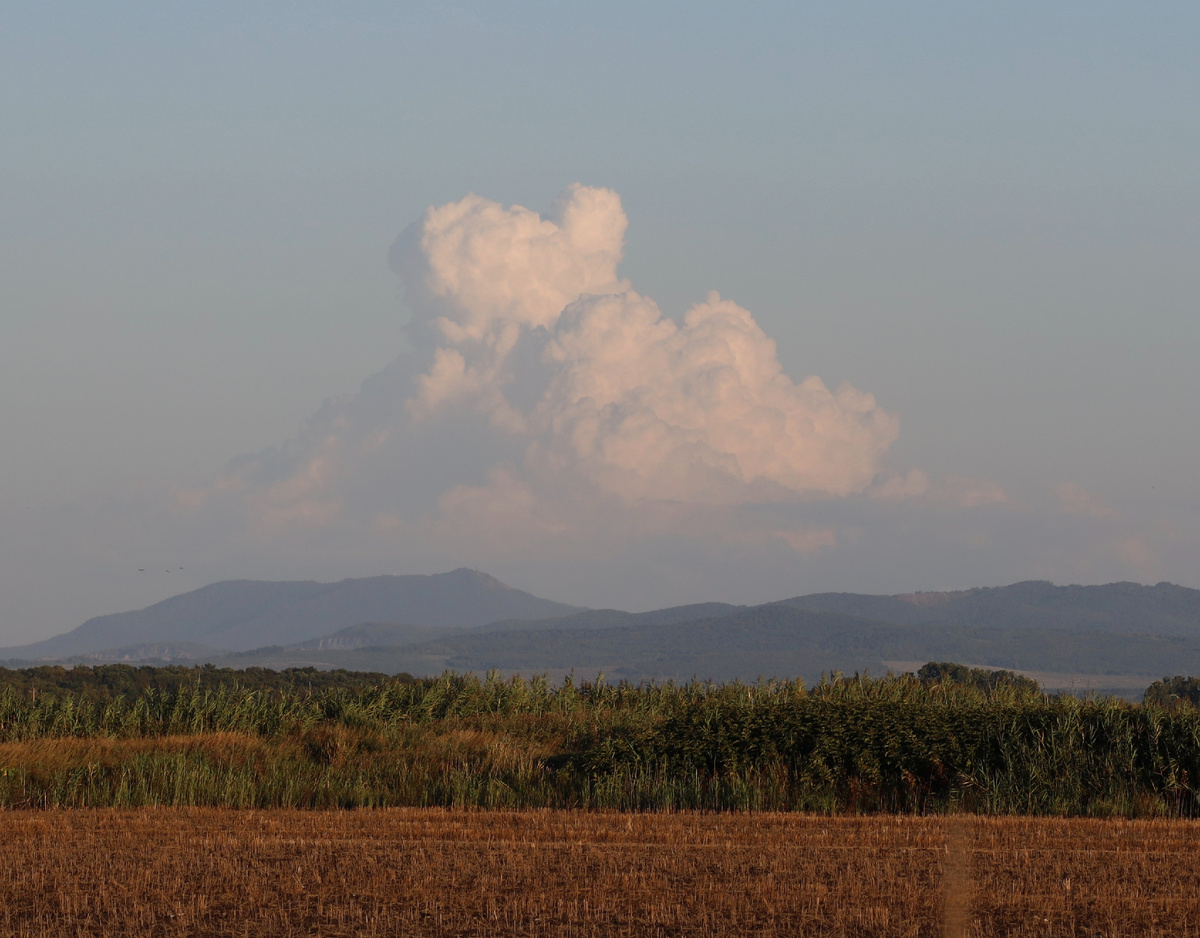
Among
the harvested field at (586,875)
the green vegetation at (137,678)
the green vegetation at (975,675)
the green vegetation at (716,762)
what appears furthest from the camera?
the green vegetation at (137,678)

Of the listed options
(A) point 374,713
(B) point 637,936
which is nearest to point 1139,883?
(B) point 637,936

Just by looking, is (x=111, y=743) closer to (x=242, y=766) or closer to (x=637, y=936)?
Result: (x=242, y=766)

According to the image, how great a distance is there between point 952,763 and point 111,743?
17230mm

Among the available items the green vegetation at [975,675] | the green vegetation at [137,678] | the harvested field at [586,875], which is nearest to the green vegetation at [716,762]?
the harvested field at [586,875]

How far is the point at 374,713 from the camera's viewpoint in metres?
30.9

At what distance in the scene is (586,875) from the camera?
15.8 m

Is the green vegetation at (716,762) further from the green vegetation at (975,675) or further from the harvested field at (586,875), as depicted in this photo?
the green vegetation at (975,675)

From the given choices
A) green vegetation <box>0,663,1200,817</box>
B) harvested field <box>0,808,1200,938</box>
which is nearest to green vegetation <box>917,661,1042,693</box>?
green vegetation <box>0,663,1200,817</box>

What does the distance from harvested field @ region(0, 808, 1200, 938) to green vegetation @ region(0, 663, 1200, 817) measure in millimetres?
2043

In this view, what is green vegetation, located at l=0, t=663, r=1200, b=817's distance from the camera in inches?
893

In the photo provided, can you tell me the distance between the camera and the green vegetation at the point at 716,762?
22672mm

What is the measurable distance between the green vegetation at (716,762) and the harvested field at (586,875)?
204 centimetres

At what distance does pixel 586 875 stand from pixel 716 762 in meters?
8.38

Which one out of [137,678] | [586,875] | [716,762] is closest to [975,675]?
[137,678]
